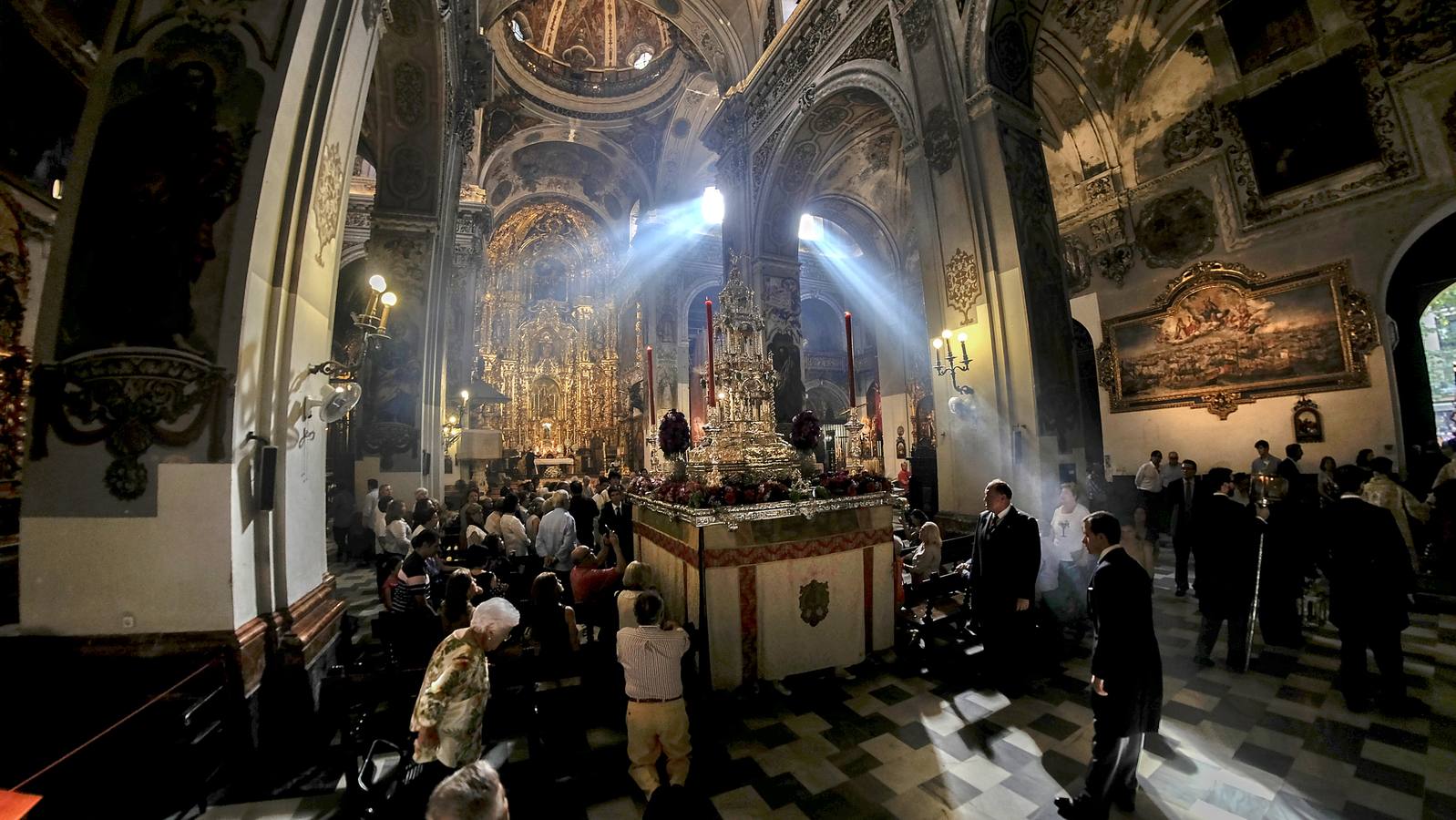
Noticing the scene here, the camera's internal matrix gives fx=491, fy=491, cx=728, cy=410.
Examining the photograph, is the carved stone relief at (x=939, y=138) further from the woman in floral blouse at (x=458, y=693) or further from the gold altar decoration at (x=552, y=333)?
the gold altar decoration at (x=552, y=333)

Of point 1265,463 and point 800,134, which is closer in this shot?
point 1265,463

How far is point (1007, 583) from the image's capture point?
355 centimetres

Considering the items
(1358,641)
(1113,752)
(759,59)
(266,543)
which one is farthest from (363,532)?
(759,59)

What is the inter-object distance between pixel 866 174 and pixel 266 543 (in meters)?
14.3

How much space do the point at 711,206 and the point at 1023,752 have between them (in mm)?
19576

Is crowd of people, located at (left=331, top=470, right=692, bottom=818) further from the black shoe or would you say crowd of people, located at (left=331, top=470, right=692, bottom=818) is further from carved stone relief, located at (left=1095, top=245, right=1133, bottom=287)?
carved stone relief, located at (left=1095, top=245, right=1133, bottom=287)

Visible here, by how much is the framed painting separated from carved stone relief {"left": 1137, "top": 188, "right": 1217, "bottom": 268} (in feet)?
1.46

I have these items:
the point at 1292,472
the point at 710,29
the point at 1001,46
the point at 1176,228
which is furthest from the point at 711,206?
the point at 1292,472

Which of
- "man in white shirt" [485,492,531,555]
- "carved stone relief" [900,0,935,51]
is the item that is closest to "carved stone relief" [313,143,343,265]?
"man in white shirt" [485,492,531,555]

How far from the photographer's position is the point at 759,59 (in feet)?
34.7

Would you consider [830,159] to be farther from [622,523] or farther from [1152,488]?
[622,523]

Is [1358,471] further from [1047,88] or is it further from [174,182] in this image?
[1047,88]

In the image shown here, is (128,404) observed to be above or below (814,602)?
above

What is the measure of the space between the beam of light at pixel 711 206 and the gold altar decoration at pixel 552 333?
5081mm
